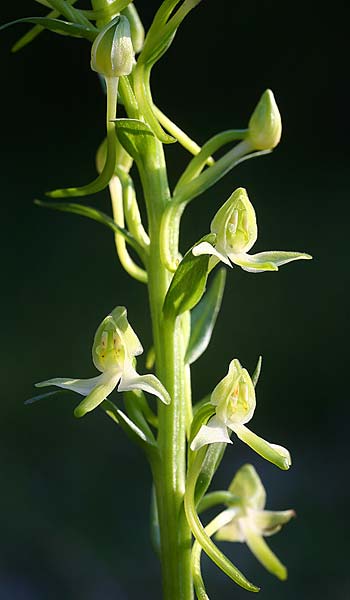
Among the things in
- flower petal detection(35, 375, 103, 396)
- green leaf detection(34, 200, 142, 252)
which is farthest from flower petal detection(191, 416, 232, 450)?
green leaf detection(34, 200, 142, 252)

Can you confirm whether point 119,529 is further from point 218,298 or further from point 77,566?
point 218,298

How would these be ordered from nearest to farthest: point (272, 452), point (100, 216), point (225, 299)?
point (272, 452) → point (100, 216) → point (225, 299)

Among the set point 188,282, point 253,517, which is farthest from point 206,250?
point 253,517

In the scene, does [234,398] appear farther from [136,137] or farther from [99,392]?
[136,137]

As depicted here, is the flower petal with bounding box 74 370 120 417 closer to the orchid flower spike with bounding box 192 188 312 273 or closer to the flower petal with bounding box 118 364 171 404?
the flower petal with bounding box 118 364 171 404

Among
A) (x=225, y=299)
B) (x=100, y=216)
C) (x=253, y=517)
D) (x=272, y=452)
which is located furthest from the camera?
(x=225, y=299)

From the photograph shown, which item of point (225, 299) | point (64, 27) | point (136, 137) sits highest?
point (64, 27)

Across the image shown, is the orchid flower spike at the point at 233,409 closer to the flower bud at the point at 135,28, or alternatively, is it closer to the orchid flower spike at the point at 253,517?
the orchid flower spike at the point at 253,517
